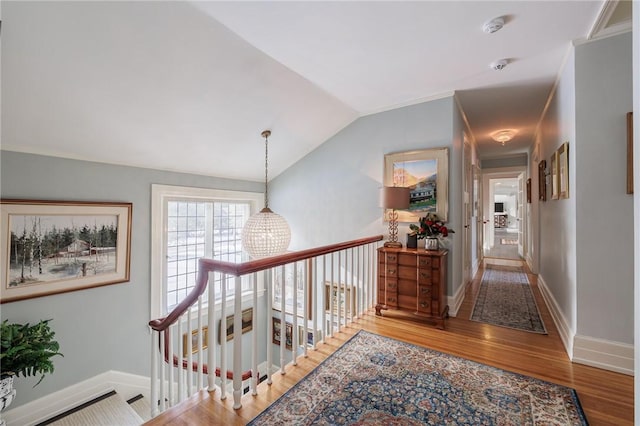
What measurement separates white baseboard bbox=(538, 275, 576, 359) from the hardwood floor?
2.1 inches

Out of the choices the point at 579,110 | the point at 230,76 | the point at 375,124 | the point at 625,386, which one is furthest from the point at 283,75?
the point at 625,386

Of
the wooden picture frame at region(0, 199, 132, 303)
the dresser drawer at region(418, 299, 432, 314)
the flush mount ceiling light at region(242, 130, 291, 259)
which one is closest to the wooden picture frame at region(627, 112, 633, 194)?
the dresser drawer at region(418, 299, 432, 314)

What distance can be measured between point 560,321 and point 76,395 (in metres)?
4.98

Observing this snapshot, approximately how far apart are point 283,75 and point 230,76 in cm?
53

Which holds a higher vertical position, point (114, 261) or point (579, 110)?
point (579, 110)

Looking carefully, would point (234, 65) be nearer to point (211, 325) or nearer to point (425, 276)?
point (211, 325)

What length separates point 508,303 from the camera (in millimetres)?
3607

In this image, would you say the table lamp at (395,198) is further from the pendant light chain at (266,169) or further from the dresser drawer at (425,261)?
the pendant light chain at (266,169)

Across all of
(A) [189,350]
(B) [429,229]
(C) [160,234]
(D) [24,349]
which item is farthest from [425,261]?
(D) [24,349]

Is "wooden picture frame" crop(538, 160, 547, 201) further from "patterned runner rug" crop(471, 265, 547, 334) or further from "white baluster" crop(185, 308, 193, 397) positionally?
"white baluster" crop(185, 308, 193, 397)

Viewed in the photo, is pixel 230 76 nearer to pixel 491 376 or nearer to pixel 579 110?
pixel 579 110

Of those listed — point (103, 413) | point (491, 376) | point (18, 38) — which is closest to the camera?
point (18, 38)

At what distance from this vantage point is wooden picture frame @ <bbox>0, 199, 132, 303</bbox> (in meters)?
2.52

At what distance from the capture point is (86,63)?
2092 mm
